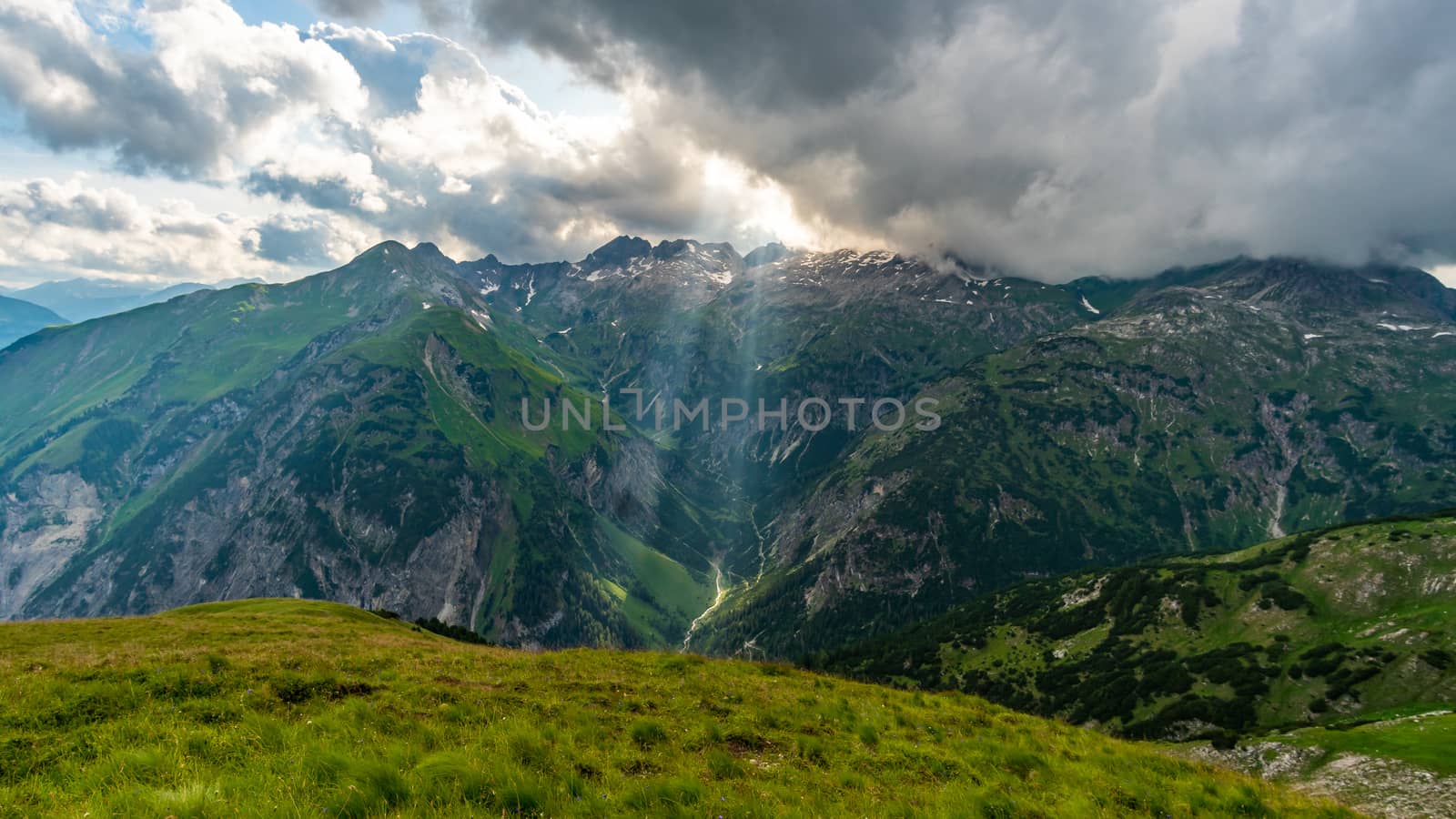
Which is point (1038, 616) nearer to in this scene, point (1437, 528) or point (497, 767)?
point (1437, 528)

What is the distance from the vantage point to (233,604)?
58.2 metres

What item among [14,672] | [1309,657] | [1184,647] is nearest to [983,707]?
[14,672]

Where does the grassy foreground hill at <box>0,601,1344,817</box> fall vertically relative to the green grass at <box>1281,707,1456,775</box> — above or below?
above

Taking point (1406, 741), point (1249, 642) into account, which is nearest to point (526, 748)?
point (1406, 741)

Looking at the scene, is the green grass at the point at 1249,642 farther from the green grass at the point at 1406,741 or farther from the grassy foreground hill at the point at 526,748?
the grassy foreground hill at the point at 526,748

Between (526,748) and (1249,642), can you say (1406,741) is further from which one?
(1249,642)

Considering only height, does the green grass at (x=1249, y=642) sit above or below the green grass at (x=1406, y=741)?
below

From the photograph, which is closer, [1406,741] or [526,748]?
[526,748]

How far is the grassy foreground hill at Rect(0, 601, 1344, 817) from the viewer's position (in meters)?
8.06

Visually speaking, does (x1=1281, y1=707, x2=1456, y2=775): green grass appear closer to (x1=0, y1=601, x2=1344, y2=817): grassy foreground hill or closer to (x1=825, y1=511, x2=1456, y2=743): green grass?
(x1=825, y1=511, x2=1456, y2=743): green grass

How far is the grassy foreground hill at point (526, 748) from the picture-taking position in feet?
26.5

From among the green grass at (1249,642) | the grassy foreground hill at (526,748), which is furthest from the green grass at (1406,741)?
the grassy foreground hill at (526,748)

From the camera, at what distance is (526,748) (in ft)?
34.2

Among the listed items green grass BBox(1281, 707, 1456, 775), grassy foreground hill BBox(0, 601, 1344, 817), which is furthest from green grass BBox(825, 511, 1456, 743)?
grassy foreground hill BBox(0, 601, 1344, 817)
